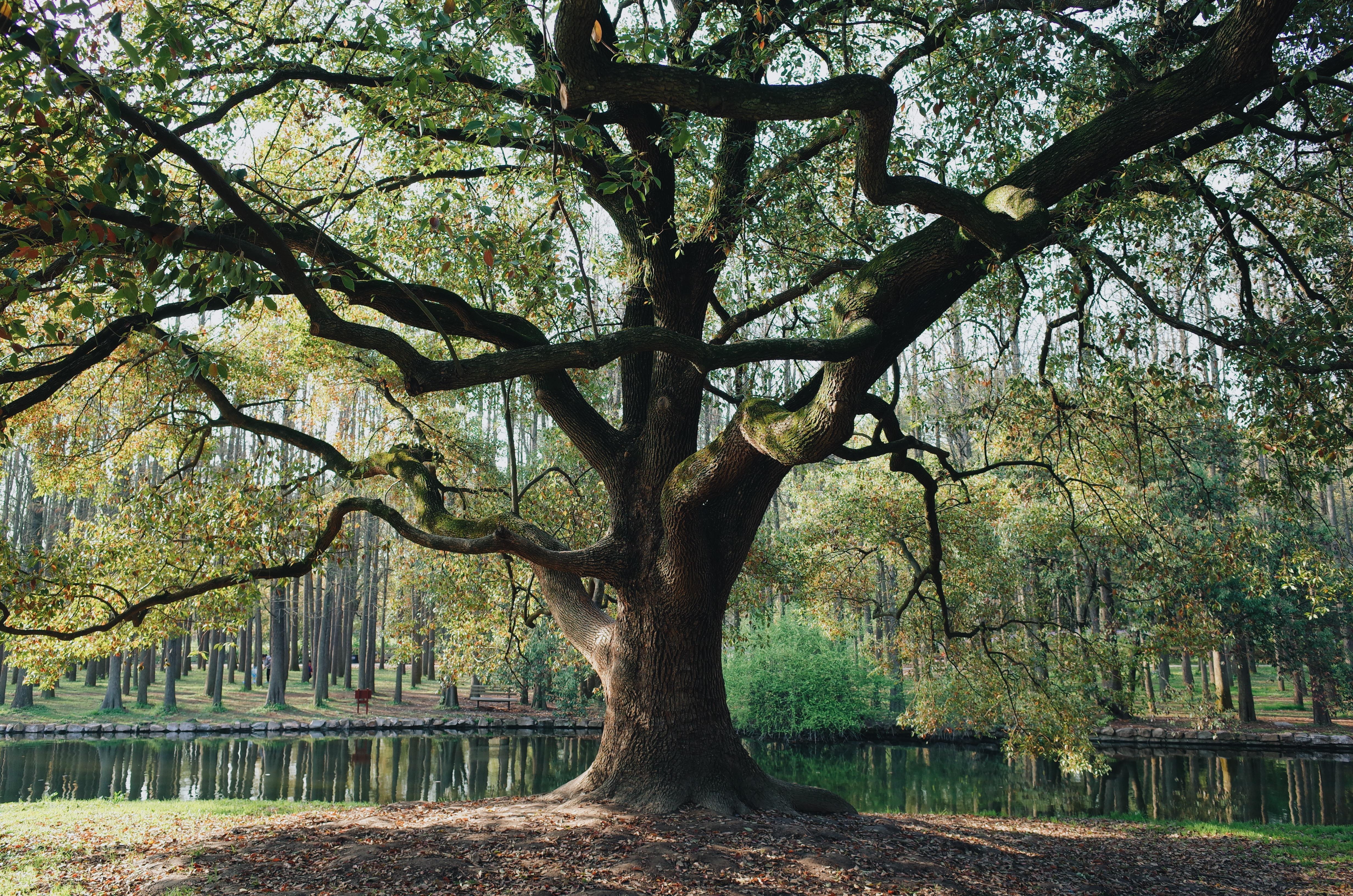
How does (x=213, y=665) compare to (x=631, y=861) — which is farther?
(x=213, y=665)

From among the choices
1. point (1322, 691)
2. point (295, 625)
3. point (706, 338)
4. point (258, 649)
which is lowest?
point (1322, 691)

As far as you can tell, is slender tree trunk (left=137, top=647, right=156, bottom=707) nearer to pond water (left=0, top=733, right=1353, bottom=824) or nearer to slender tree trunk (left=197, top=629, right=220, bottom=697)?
slender tree trunk (left=197, top=629, right=220, bottom=697)

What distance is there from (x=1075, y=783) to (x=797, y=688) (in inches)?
348

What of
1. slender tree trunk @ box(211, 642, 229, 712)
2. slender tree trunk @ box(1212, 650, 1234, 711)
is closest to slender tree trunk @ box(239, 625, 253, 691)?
slender tree trunk @ box(211, 642, 229, 712)

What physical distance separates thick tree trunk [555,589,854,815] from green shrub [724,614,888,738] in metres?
18.0

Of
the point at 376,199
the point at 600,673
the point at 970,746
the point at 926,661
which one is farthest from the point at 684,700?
the point at 970,746

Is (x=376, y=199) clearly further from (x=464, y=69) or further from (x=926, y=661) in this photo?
(x=926, y=661)

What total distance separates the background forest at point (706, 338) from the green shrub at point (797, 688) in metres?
9.43

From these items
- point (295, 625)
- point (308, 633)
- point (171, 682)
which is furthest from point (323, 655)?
point (295, 625)

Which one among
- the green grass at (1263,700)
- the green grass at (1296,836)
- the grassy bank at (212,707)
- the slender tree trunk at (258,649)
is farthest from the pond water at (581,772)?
the slender tree trunk at (258,649)

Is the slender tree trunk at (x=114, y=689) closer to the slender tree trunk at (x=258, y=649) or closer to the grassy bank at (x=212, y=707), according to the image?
the grassy bank at (x=212, y=707)

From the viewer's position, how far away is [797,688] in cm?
2566

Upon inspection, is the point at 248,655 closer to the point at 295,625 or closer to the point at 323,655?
the point at 323,655

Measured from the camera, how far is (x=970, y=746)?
24703 millimetres
